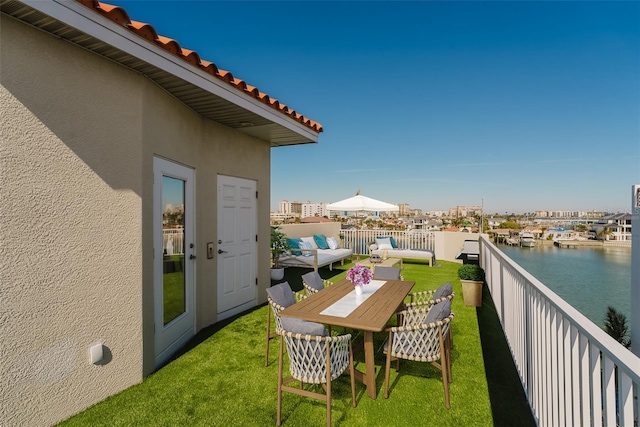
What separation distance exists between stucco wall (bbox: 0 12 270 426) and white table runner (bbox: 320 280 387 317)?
71.6 inches

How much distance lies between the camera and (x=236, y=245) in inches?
199

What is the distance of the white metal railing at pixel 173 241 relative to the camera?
139 inches

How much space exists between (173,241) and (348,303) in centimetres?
221

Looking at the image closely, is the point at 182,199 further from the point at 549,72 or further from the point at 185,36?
the point at 549,72

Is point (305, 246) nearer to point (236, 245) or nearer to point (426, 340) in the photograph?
point (236, 245)

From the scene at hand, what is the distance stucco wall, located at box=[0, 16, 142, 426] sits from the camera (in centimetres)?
209

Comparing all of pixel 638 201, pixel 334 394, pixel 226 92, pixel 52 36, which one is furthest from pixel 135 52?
pixel 638 201

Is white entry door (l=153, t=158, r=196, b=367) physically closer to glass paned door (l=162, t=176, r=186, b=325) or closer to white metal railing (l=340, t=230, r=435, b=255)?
glass paned door (l=162, t=176, r=186, b=325)

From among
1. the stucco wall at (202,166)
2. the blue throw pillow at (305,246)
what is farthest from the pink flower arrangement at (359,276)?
the blue throw pillow at (305,246)

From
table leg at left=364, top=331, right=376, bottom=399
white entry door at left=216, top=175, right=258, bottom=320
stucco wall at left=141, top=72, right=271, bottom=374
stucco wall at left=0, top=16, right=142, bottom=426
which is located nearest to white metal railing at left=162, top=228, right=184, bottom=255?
stucco wall at left=141, top=72, right=271, bottom=374

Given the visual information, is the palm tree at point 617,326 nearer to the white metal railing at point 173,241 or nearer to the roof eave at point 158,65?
the roof eave at point 158,65

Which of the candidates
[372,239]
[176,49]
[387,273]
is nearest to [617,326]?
[387,273]

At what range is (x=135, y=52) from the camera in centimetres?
243

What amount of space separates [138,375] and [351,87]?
44.5 feet
